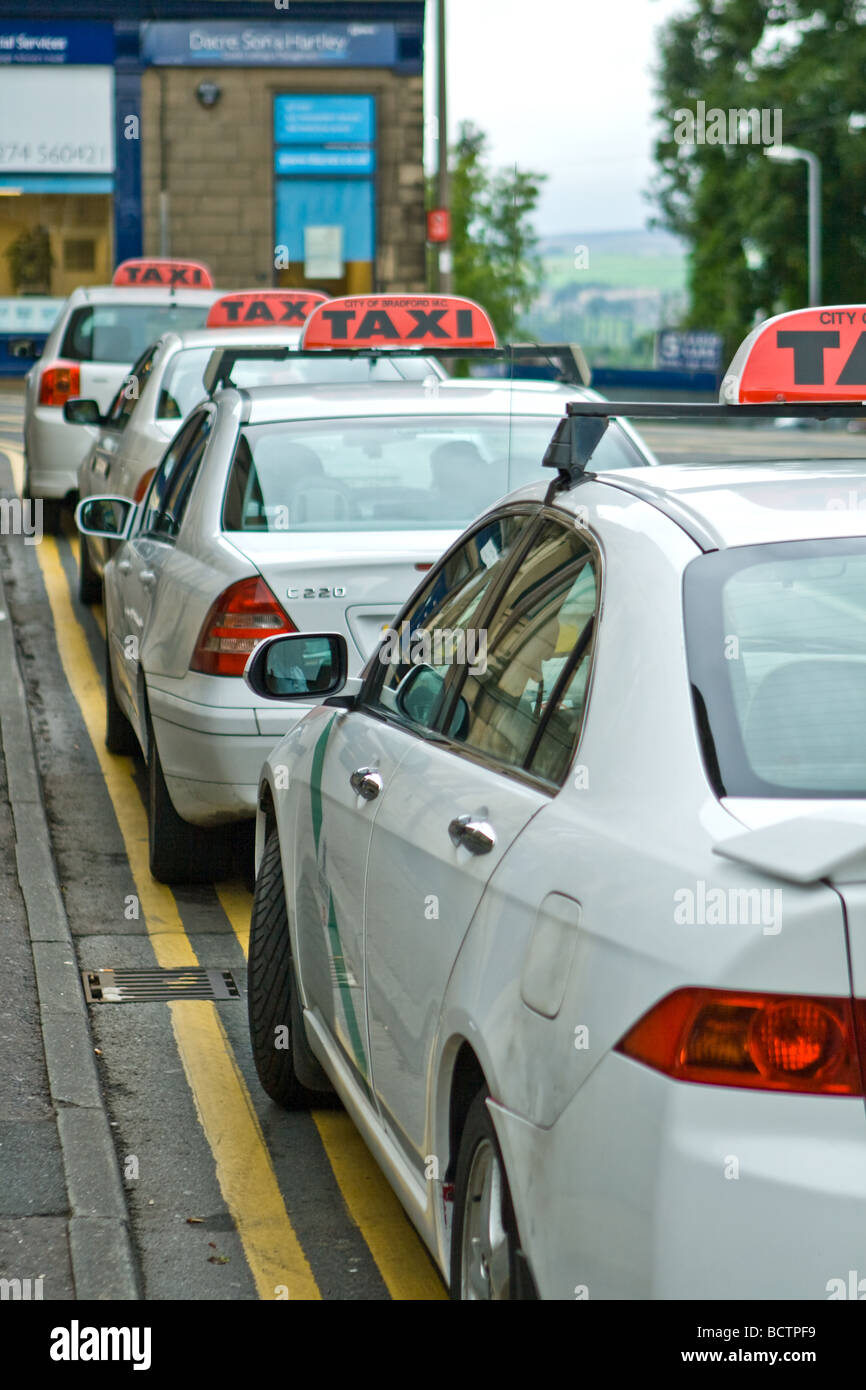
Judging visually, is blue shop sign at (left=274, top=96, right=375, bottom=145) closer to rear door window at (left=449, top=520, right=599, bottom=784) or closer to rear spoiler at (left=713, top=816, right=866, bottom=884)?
rear door window at (left=449, top=520, right=599, bottom=784)

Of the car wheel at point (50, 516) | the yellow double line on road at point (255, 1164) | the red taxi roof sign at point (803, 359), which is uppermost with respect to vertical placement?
the red taxi roof sign at point (803, 359)

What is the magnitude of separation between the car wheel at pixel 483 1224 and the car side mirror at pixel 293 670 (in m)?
1.67

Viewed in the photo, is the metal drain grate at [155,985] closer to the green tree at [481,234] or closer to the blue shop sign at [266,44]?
the blue shop sign at [266,44]

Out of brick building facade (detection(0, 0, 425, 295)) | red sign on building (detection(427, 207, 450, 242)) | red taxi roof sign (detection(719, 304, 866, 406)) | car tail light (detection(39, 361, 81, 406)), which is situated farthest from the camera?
brick building facade (detection(0, 0, 425, 295))

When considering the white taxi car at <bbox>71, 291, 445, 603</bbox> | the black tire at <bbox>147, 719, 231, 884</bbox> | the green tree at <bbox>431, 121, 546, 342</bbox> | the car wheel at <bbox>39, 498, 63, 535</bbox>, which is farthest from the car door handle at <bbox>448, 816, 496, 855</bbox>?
the green tree at <bbox>431, 121, 546, 342</bbox>

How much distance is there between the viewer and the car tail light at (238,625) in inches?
240

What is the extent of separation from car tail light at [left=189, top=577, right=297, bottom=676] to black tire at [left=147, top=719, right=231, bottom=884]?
1.68 ft

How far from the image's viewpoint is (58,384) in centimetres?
1461

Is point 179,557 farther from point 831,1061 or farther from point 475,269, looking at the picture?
point 475,269

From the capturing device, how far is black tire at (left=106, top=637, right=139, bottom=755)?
8.54 metres

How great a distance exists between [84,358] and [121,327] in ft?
1.21

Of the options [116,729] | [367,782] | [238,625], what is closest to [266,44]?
[116,729]

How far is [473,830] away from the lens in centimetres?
302

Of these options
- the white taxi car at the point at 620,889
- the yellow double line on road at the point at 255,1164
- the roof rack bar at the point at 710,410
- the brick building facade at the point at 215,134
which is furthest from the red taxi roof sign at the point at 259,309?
the brick building facade at the point at 215,134
